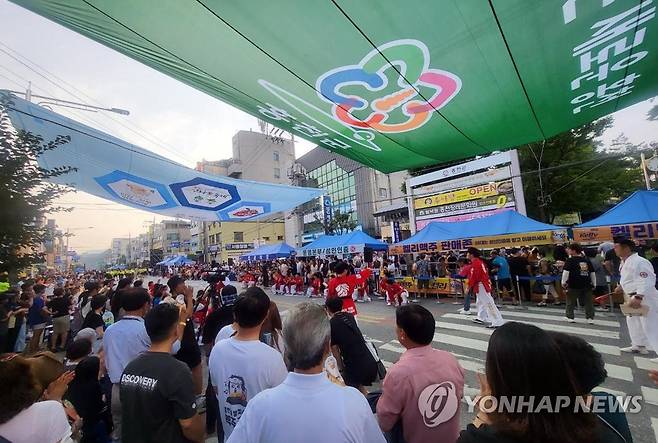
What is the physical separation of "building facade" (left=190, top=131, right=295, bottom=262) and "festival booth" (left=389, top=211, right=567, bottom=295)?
1565 inches

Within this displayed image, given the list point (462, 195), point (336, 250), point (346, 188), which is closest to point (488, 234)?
point (336, 250)

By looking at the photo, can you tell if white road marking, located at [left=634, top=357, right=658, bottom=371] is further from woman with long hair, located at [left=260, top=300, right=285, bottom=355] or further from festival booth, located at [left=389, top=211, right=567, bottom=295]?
woman with long hair, located at [left=260, top=300, right=285, bottom=355]

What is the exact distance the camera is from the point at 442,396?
2.12 m

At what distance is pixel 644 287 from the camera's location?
5051 mm

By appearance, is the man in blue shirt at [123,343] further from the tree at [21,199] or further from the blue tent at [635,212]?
the blue tent at [635,212]

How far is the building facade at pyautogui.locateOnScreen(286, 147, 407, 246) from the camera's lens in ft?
132

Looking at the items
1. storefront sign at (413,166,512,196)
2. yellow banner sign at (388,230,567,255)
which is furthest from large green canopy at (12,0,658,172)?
storefront sign at (413,166,512,196)

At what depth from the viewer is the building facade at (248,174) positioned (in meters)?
53.7

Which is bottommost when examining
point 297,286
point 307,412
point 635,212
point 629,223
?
point 297,286

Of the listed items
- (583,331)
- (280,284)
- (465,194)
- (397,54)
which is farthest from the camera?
(465,194)

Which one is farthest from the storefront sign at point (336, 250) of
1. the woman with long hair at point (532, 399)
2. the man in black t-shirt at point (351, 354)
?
the woman with long hair at point (532, 399)

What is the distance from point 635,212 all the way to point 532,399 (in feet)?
35.5

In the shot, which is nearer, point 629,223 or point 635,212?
point 629,223

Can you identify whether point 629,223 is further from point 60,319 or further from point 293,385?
point 60,319
